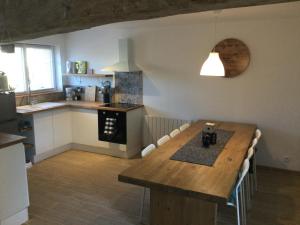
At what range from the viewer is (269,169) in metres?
4.09

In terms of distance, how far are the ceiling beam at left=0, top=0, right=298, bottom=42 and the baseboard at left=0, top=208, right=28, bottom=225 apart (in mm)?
1817

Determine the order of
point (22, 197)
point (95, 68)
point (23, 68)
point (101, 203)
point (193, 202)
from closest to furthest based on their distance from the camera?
1. point (193, 202)
2. point (22, 197)
3. point (101, 203)
4. point (23, 68)
5. point (95, 68)

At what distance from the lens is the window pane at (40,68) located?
4999 millimetres

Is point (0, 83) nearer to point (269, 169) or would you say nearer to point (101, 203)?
point (101, 203)

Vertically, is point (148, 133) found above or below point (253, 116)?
below

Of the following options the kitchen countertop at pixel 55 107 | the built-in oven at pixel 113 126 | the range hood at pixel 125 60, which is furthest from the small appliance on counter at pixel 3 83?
the range hood at pixel 125 60

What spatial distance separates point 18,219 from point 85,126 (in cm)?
230

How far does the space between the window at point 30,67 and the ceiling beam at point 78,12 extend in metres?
3.14

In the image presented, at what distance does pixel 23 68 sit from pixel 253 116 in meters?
4.08

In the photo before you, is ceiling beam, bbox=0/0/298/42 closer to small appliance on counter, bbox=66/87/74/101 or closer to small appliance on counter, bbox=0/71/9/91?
small appliance on counter, bbox=0/71/9/91

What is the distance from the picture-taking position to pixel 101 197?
3.31 m

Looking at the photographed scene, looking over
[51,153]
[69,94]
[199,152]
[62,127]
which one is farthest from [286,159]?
[69,94]

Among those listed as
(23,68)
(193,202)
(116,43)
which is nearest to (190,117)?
(116,43)

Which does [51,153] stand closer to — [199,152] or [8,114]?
[8,114]
